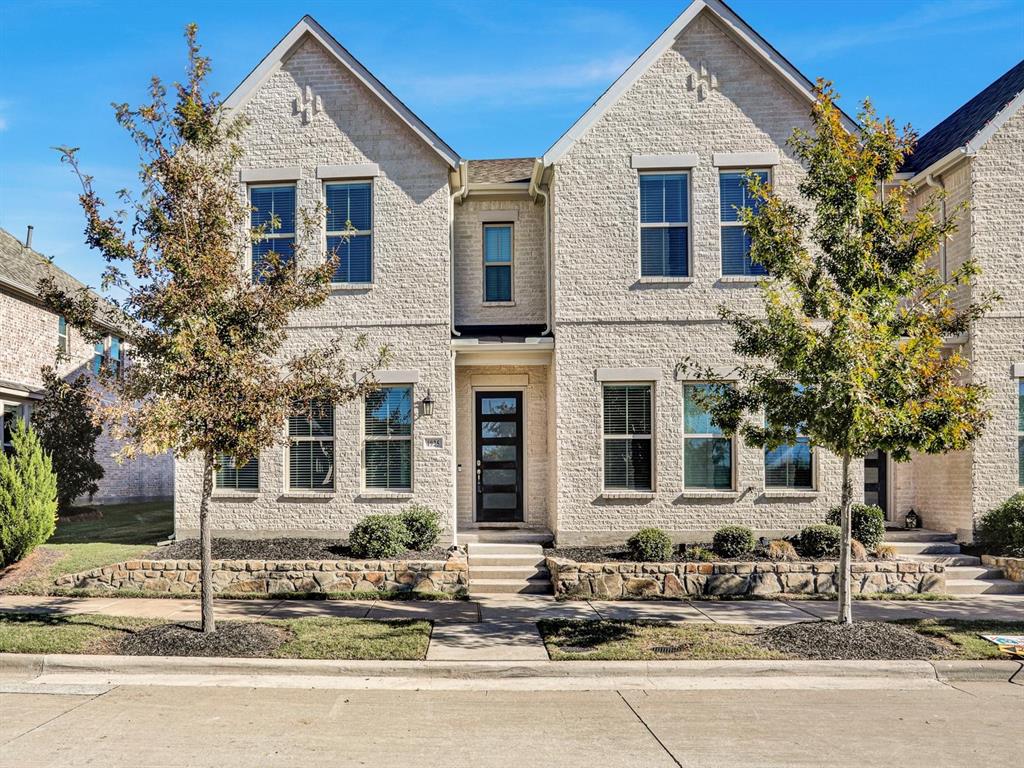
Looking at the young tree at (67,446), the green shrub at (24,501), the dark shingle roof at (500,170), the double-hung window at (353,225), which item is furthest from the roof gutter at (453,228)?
the young tree at (67,446)

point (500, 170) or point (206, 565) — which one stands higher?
point (500, 170)

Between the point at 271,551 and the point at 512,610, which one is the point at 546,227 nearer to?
the point at 512,610

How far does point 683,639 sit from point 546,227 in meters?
8.15

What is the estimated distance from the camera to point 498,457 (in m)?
14.9

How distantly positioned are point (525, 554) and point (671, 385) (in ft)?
12.5

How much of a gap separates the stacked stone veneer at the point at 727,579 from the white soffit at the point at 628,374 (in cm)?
330

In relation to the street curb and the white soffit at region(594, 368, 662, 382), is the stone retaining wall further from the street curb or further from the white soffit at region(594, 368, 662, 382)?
the white soffit at region(594, 368, 662, 382)

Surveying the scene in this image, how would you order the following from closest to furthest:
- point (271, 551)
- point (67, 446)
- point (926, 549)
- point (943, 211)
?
point (271, 551) < point (926, 549) < point (943, 211) < point (67, 446)

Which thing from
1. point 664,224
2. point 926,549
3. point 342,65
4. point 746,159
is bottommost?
point 926,549

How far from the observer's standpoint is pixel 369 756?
18.6ft

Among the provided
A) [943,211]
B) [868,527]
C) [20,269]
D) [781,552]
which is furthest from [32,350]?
[943,211]

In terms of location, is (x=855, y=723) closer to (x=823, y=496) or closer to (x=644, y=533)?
(x=644, y=533)

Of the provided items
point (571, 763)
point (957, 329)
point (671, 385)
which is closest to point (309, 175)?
point (671, 385)

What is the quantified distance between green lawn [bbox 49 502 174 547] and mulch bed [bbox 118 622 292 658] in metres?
5.83
